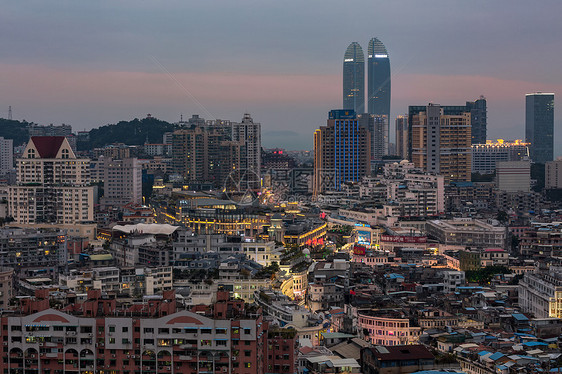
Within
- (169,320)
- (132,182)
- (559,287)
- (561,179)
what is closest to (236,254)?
(559,287)

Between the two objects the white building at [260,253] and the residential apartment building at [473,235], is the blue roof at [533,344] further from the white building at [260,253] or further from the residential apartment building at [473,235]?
the residential apartment building at [473,235]

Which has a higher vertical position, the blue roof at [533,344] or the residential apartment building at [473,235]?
the residential apartment building at [473,235]

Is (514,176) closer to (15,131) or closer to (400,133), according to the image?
(400,133)

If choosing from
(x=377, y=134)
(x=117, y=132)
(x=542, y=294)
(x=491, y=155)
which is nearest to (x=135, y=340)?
(x=542, y=294)

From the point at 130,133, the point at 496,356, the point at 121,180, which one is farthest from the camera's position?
the point at 130,133

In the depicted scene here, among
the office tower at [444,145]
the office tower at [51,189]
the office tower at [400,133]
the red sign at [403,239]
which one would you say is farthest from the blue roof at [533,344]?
the office tower at [400,133]

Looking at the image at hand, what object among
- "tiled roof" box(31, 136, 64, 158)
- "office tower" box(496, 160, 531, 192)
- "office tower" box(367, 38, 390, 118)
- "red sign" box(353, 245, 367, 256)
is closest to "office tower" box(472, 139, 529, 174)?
Answer: "office tower" box(367, 38, 390, 118)

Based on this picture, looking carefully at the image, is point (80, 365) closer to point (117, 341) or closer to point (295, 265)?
point (117, 341)
